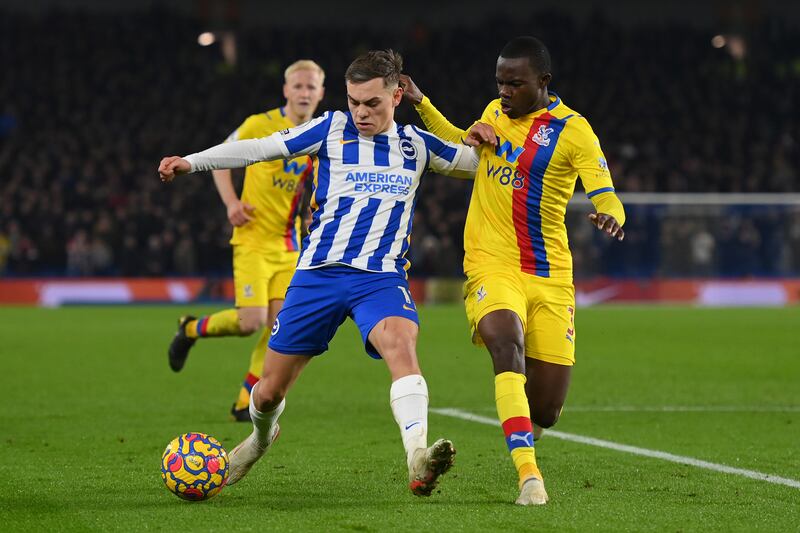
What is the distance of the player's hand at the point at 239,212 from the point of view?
901 cm

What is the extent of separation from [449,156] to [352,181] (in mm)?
537

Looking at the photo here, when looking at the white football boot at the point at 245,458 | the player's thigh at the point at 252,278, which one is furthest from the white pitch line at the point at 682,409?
the white football boot at the point at 245,458

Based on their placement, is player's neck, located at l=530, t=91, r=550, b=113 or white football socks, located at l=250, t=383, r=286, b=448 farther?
player's neck, located at l=530, t=91, r=550, b=113

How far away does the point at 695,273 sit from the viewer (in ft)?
97.8

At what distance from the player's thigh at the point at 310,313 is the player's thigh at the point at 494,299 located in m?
0.70

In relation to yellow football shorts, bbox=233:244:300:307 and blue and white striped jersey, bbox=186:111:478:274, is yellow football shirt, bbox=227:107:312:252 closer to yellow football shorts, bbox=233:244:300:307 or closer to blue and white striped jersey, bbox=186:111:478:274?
yellow football shorts, bbox=233:244:300:307

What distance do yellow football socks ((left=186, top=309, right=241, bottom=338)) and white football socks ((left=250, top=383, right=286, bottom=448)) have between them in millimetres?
3285

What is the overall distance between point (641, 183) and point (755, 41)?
10.0m

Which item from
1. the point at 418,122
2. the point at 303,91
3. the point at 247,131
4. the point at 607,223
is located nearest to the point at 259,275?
the point at 247,131

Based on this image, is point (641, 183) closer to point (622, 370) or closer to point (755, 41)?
point (755, 41)

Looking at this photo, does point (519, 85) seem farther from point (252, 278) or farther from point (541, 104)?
point (252, 278)

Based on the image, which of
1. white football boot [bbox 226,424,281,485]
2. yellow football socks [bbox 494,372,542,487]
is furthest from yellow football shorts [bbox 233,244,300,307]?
yellow football socks [bbox 494,372,542,487]

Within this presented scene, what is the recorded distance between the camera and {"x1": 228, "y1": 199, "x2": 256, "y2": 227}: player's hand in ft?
29.6

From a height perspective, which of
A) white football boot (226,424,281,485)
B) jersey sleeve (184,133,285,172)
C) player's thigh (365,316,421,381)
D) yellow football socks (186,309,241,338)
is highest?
jersey sleeve (184,133,285,172)
